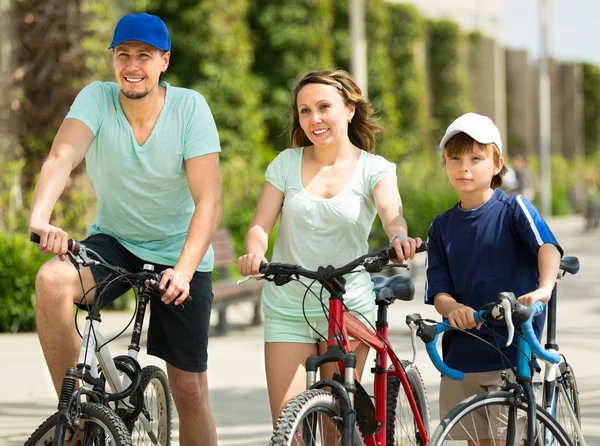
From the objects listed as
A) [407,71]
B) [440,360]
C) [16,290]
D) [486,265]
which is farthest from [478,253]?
[407,71]

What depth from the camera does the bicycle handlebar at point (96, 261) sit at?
3.77 meters

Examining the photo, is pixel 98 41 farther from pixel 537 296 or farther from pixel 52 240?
pixel 537 296

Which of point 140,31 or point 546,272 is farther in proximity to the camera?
point 140,31

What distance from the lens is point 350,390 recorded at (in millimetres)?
3840

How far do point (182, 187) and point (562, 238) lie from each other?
20.2m

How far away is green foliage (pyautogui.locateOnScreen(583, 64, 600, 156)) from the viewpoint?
58.8 metres

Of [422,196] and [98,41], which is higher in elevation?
[98,41]

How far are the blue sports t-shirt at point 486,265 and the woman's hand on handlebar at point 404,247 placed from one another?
0.40 meters

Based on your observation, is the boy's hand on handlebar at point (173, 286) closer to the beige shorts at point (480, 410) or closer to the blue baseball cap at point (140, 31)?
the blue baseball cap at point (140, 31)

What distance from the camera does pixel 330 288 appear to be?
3.89 metres

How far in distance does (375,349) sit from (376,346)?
2cm

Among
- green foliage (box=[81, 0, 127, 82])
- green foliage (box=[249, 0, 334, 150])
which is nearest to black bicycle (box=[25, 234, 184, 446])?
Result: green foliage (box=[81, 0, 127, 82])

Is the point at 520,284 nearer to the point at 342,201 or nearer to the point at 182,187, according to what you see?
the point at 342,201

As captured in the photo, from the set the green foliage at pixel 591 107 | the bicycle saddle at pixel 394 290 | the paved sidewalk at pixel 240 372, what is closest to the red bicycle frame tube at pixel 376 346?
the bicycle saddle at pixel 394 290
